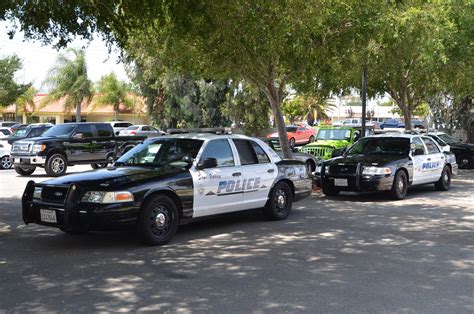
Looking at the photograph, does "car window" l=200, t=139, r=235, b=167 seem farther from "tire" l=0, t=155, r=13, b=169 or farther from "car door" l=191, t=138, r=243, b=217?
"tire" l=0, t=155, r=13, b=169

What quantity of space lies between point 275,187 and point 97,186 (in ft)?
12.0

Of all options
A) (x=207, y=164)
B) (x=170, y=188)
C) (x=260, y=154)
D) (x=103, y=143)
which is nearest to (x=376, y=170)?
(x=260, y=154)

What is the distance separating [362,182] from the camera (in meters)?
12.9

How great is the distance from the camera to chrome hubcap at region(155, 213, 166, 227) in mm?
8070

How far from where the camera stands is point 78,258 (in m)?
A: 7.28

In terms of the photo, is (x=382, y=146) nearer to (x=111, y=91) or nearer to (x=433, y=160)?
(x=433, y=160)

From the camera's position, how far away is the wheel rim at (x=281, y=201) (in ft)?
34.0

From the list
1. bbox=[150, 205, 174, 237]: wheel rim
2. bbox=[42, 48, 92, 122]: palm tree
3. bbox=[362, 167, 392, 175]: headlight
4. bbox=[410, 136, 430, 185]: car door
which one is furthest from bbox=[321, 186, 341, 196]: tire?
bbox=[42, 48, 92, 122]: palm tree

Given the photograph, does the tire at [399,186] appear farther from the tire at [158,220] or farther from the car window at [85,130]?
the car window at [85,130]

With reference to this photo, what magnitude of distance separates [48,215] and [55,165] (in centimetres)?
1144

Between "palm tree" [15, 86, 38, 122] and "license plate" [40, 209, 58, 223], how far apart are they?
5460 cm

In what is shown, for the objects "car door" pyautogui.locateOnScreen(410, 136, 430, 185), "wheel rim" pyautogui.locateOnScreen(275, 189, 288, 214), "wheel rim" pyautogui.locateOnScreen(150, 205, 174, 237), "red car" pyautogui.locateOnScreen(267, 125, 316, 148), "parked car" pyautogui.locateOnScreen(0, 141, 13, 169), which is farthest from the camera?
"red car" pyautogui.locateOnScreen(267, 125, 316, 148)

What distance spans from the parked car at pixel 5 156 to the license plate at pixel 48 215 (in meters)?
14.8

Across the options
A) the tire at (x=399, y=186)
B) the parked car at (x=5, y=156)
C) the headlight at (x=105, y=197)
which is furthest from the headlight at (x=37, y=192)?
the parked car at (x=5, y=156)
